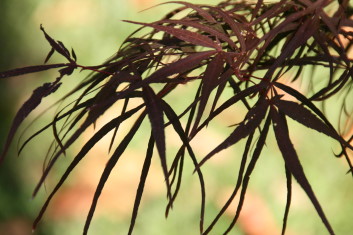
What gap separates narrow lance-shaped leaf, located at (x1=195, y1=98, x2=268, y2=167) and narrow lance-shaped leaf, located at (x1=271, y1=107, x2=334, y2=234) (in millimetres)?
11

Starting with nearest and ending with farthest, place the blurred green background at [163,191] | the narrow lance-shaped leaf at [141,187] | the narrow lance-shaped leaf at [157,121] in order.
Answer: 1. the narrow lance-shaped leaf at [157,121]
2. the narrow lance-shaped leaf at [141,187]
3. the blurred green background at [163,191]

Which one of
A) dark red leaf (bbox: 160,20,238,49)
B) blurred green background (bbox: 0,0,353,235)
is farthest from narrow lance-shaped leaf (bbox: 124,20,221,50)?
blurred green background (bbox: 0,0,353,235)

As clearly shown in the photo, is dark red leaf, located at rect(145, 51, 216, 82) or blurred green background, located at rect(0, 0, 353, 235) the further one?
blurred green background, located at rect(0, 0, 353, 235)

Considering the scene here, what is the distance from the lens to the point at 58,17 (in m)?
1.59

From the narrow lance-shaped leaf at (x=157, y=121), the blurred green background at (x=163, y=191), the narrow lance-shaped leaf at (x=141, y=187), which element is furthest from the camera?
the blurred green background at (x=163, y=191)

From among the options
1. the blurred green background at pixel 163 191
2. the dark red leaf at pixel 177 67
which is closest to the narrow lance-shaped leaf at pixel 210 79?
the dark red leaf at pixel 177 67

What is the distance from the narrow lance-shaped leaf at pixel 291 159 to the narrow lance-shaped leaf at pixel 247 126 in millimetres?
11

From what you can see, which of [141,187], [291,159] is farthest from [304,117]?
[141,187]

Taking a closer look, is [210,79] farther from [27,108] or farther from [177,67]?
[27,108]

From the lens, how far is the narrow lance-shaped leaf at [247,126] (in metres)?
0.47

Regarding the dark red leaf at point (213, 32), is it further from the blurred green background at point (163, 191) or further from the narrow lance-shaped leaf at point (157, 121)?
the blurred green background at point (163, 191)

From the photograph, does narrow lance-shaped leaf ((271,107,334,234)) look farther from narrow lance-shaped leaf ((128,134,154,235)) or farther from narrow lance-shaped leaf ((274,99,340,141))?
narrow lance-shaped leaf ((128,134,154,235))

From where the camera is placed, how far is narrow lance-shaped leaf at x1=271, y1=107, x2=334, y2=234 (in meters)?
0.46

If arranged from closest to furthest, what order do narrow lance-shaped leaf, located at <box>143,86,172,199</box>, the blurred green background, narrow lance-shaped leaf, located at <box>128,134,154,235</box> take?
narrow lance-shaped leaf, located at <box>143,86,172,199</box>
narrow lance-shaped leaf, located at <box>128,134,154,235</box>
the blurred green background
